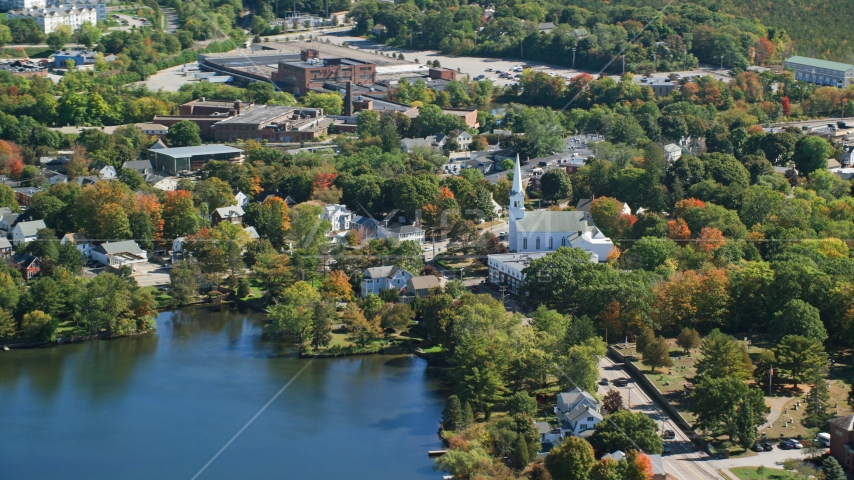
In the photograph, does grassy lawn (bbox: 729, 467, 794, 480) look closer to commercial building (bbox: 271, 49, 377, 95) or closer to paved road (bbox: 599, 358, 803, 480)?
paved road (bbox: 599, 358, 803, 480)

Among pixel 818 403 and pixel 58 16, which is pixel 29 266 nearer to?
pixel 818 403

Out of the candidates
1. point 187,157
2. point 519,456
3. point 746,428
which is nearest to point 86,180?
point 187,157

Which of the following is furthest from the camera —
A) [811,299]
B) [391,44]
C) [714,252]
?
[391,44]

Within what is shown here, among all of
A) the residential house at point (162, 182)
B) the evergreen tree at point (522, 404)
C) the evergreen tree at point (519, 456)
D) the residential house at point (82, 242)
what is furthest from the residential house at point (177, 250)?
the evergreen tree at point (519, 456)

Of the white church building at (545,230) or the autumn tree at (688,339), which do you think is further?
the white church building at (545,230)

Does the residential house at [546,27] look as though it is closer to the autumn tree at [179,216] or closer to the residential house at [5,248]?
the autumn tree at [179,216]

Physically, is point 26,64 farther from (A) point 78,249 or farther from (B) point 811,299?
(B) point 811,299

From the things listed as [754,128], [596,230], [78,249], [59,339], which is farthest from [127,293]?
[754,128]
